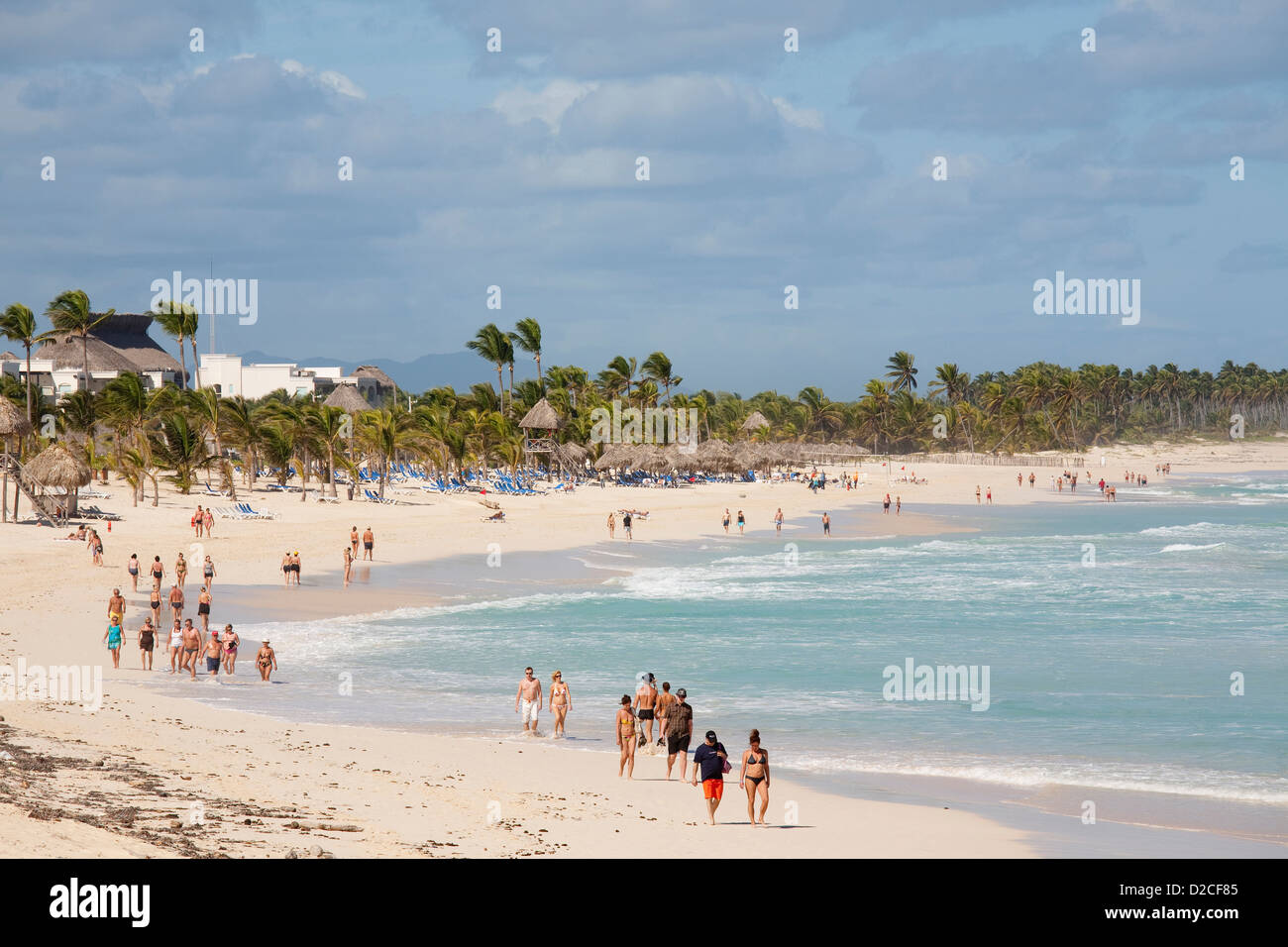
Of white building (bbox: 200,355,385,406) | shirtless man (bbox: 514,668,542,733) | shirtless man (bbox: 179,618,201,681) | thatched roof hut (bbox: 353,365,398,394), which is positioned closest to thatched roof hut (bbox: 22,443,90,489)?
shirtless man (bbox: 179,618,201,681)

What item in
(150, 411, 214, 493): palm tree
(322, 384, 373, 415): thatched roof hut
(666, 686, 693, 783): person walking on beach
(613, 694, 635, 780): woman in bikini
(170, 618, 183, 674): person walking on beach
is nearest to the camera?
(613, 694, 635, 780): woman in bikini

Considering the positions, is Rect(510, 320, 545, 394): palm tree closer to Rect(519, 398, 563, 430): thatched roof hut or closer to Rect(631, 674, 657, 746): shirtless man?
Rect(519, 398, 563, 430): thatched roof hut

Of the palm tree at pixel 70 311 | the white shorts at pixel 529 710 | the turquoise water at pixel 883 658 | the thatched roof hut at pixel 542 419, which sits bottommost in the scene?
the turquoise water at pixel 883 658

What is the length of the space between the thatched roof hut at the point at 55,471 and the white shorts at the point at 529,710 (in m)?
24.3

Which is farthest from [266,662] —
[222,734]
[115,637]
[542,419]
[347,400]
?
[347,400]

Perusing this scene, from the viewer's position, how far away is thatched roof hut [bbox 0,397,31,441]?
110 feet

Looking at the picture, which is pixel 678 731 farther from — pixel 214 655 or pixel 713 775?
pixel 214 655

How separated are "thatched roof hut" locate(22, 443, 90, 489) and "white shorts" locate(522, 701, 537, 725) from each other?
A: 24334 millimetres

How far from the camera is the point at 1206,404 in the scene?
166750 millimetres

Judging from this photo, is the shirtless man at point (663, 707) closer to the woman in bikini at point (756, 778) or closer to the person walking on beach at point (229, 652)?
the woman in bikini at point (756, 778)

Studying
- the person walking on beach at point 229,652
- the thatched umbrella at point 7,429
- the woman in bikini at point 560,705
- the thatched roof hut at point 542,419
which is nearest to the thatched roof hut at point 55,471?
the thatched umbrella at point 7,429

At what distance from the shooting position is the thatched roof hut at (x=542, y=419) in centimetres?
6550

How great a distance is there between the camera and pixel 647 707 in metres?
14.0
